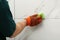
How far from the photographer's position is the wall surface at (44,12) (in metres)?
1.02

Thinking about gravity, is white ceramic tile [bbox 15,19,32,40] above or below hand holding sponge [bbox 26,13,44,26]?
below

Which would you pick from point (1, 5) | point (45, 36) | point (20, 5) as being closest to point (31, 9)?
point (20, 5)

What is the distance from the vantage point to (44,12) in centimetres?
103

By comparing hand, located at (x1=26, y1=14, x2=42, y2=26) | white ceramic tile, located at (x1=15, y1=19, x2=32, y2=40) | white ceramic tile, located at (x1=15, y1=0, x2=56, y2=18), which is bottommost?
white ceramic tile, located at (x1=15, y1=19, x2=32, y2=40)

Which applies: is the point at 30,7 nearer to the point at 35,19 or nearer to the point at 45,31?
the point at 35,19

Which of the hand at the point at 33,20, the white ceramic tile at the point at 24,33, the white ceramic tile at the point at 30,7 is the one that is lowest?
the white ceramic tile at the point at 24,33

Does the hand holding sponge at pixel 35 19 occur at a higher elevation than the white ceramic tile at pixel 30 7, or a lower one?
lower

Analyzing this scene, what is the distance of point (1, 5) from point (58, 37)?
19.0 inches

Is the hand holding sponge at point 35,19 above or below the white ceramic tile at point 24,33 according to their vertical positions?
above

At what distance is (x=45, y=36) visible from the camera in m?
1.04

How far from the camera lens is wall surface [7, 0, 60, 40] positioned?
1018 millimetres

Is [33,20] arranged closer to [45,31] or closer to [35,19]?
[35,19]

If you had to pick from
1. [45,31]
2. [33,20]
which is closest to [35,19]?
[33,20]

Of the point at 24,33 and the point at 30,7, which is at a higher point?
the point at 30,7
